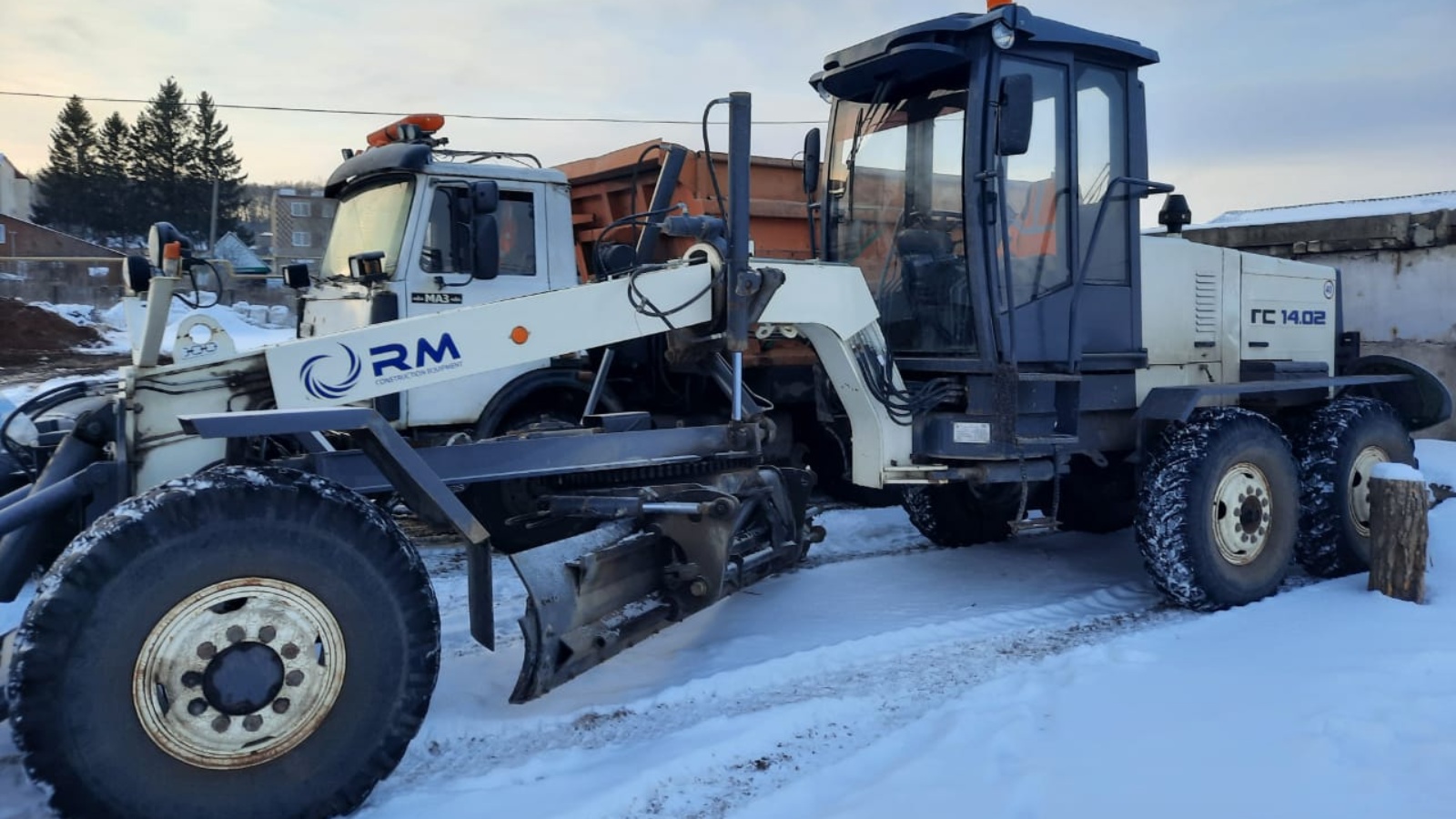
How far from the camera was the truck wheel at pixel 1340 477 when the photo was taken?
6.03 m

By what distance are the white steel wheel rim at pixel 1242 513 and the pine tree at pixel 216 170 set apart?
157 feet

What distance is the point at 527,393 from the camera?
22.5 feet

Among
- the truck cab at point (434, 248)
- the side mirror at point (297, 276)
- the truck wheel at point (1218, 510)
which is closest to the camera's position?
the truck wheel at point (1218, 510)

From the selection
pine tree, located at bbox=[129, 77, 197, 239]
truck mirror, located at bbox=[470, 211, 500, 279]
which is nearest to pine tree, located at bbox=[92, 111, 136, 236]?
pine tree, located at bbox=[129, 77, 197, 239]

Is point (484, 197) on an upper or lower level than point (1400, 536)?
upper

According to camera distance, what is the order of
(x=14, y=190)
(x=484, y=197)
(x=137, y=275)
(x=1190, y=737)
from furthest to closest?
(x=14, y=190)
(x=484, y=197)
(x=137, y=275)
(x=1190, y=737)

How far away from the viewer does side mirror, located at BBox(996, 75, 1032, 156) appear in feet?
15.5

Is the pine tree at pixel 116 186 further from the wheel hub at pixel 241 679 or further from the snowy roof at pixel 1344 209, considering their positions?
the wheel hub at pixel 241 679

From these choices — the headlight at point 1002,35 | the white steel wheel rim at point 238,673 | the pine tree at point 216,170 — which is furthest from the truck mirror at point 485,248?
the pine tree at point 216,170

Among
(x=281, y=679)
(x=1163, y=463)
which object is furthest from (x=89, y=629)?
(x=1163, y=463)

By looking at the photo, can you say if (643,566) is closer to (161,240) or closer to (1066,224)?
(161,240)

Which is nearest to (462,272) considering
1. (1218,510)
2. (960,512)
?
(960,512)

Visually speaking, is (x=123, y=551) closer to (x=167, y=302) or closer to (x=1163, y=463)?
(x=167, y=302)

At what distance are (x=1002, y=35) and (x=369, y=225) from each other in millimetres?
4278
